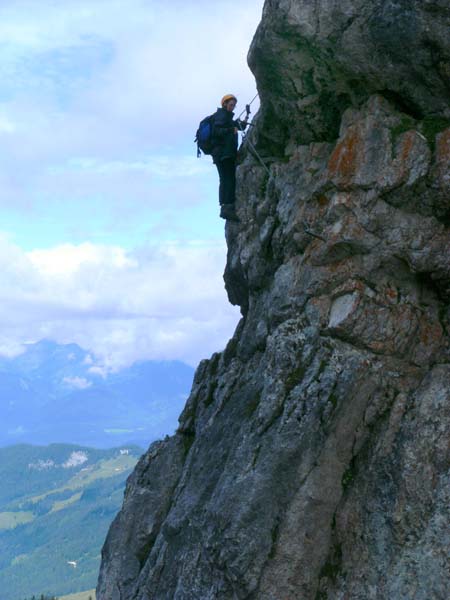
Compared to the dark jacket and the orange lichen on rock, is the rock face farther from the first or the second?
the dark jacket

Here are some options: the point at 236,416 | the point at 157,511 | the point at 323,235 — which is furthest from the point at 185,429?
the point at 323,235

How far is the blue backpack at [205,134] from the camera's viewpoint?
90.3 ft

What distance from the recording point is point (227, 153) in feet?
90.7

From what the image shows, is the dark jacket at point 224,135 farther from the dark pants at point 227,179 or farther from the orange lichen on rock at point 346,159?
the orange lichen on rock at point 346,159

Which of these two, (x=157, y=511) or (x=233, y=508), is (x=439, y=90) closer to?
(x=233, y=508)

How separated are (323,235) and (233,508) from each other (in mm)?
8519

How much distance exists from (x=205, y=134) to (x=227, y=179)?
194 centimetres

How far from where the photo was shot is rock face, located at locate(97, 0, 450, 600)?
1856 cm

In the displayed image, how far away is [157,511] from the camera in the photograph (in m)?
27.9

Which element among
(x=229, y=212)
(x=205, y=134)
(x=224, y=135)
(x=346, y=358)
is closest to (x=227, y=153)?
(x=224, y=135)

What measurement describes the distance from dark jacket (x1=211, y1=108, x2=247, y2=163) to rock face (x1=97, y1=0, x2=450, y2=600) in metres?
3.50

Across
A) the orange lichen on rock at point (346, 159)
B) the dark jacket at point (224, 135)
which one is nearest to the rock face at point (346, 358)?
the orange lichen on rock at point (346, 159)

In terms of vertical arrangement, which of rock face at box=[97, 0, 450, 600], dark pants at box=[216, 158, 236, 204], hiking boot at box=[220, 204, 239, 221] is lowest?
rock face at box=[97, 0, 450, 600]

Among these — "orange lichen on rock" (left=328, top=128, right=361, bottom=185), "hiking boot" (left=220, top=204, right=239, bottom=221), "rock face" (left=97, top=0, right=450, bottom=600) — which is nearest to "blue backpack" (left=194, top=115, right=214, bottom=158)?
"hiking boot" (left=220, top=204, right=239, bottom=221)
